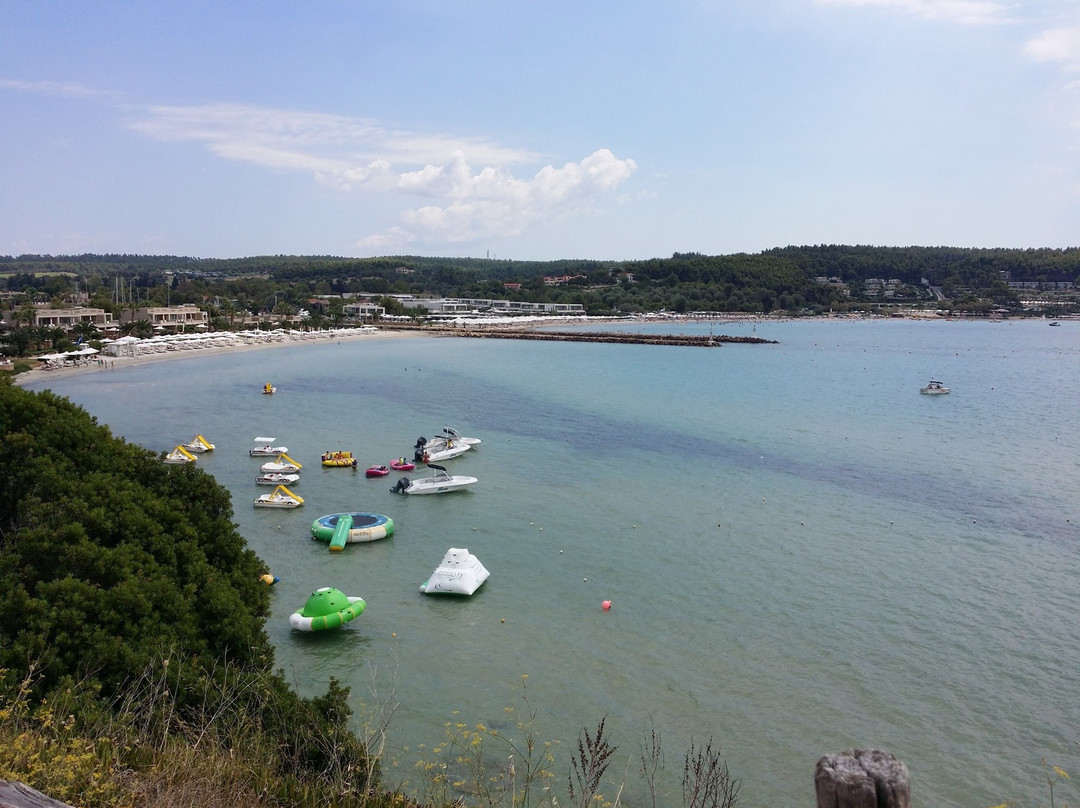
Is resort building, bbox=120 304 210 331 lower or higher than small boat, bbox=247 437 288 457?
higher

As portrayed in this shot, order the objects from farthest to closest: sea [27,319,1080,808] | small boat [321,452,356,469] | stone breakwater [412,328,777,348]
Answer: stone breakwater [412,328,777,348]
small boat [321,452,356,469]
sea [27,319,1080,808]

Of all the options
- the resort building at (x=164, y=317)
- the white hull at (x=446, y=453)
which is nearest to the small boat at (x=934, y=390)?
the white hull at (x=446, y=453)

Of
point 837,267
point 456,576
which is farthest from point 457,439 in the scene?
point 837,267

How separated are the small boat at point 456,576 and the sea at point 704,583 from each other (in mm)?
242

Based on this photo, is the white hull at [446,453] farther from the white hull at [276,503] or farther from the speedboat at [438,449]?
the white hull at [276,503]

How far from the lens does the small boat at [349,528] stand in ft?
55.8

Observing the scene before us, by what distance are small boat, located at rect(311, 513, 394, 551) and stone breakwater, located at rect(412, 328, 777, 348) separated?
221 ft

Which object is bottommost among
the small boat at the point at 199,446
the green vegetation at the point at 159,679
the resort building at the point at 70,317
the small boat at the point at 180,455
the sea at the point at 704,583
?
the sea at the point at 704,583

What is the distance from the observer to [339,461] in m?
24.6

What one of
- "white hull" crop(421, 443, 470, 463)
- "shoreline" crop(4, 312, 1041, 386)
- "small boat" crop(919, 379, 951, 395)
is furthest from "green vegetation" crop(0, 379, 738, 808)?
"small boat" crop(919, 379, 951, 395)

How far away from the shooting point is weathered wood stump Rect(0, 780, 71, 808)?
9.87 feet

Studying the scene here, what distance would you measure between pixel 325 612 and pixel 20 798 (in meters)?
9.80

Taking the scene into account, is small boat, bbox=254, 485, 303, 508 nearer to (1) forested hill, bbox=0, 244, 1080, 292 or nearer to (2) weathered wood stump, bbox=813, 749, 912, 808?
(2) weathered wood stump, bbox=813, 749, 912, 808

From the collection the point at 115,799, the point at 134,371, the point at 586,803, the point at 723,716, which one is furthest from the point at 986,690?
the point at 134,371
